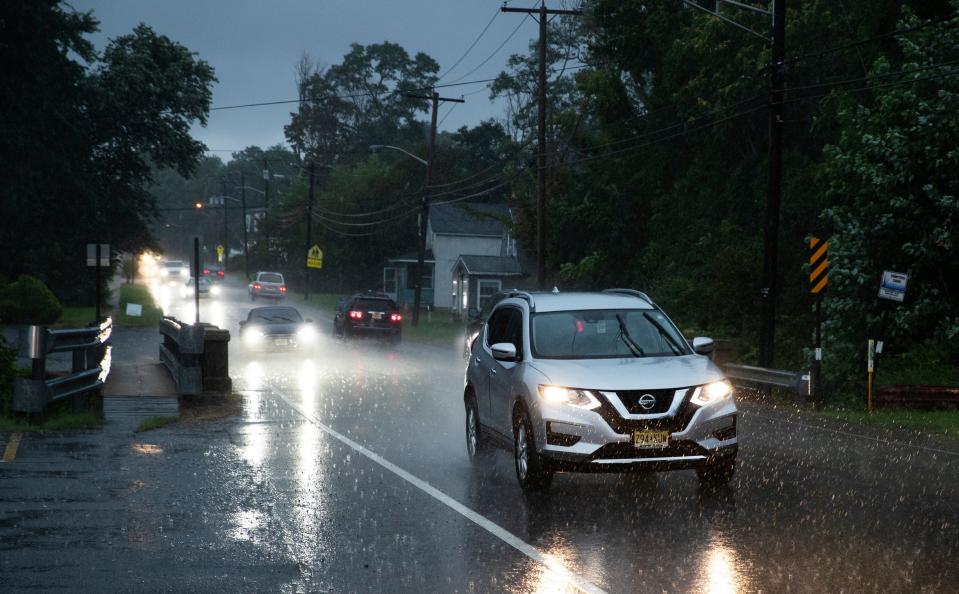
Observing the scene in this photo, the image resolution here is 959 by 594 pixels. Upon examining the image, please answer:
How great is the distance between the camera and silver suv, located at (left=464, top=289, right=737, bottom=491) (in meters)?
9.98

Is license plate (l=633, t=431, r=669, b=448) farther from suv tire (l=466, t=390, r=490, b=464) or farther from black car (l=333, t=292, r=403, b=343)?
black car (l=333, t=292, r=403, b=343)

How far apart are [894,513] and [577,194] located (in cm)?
4046

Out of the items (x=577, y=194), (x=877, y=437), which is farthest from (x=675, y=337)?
(x=577, y=194)

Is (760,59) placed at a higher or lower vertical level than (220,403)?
higher

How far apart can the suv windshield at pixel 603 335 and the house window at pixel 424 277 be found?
68.6m

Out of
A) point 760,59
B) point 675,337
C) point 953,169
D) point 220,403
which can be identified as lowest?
point 220,403

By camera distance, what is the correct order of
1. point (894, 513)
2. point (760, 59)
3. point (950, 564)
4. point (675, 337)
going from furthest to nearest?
point (760, 59), point (675, 337), point (894, 513), point (950, 564)

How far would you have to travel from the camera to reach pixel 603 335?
455 inches

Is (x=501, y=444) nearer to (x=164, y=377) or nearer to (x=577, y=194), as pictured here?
(x=164, y=377)

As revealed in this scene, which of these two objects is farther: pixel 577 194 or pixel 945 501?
pixel 577 194

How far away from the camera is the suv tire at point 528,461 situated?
1032 centimetres

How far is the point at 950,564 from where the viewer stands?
25.3ft

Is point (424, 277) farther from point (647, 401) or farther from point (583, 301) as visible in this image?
point (647, 401)

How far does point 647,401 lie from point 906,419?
368 inches
